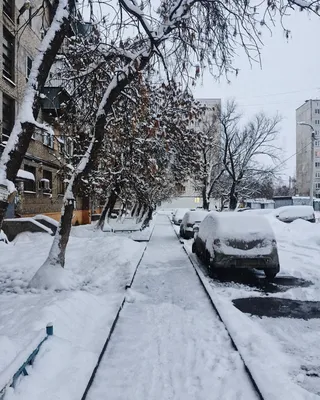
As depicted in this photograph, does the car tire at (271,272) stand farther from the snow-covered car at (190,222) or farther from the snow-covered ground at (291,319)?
the snow-covered car at (190,222)

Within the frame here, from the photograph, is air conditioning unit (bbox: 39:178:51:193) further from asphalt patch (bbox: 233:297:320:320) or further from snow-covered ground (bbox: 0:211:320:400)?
asphalt patch (bbox: 233:297:320:320)

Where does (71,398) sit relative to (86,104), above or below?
below

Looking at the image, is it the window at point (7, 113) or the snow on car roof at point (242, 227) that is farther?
the window at point (7, 113)

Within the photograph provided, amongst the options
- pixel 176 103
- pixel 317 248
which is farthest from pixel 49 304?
pixel 317 248

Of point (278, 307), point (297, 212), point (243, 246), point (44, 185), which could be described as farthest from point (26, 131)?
point (297, 212)

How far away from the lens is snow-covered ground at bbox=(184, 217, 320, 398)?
4.14 meters

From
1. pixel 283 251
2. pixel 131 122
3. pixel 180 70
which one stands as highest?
pixel 180 70

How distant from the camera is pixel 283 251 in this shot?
564 inches

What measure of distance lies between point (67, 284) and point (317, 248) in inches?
432

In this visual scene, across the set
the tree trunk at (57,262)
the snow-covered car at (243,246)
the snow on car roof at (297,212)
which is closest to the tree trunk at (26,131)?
the tree trunk at (57,262)

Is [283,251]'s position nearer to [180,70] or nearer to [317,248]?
[317,248]

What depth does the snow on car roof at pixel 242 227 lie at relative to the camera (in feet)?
30.1

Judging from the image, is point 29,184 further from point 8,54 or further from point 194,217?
point 194,217

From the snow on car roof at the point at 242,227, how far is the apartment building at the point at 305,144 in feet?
147
